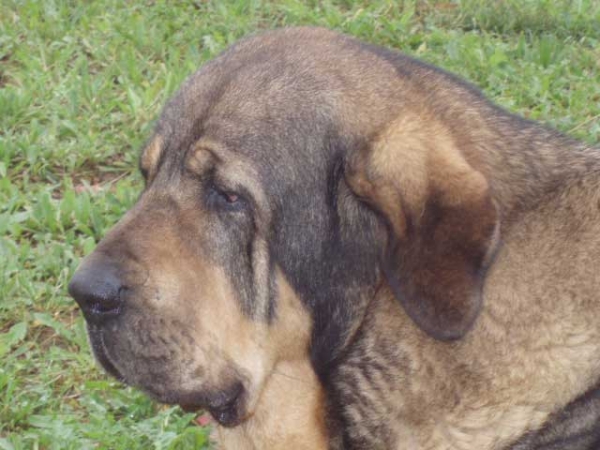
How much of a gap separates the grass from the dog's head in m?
1.21

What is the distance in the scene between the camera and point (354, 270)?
3764mm

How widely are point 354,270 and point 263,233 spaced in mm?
337

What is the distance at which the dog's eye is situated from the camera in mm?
3801

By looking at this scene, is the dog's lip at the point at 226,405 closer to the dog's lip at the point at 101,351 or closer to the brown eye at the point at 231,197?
the dog's lip at the point at 101,351

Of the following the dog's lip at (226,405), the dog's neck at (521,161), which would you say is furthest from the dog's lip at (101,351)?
the dog's neck at (521,161)

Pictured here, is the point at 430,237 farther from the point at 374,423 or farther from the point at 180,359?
the point at 180,359

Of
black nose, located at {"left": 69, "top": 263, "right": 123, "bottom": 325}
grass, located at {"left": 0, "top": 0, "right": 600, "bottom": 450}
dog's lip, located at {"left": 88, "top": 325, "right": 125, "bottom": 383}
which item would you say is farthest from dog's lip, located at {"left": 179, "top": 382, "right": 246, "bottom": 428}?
grass, located at {"left": 0, "top": 0, "right": 600, "bottom": 450}

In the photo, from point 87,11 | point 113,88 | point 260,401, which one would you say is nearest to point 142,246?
point 260,401

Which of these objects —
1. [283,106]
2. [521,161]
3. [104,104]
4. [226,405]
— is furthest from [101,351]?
[104,104]

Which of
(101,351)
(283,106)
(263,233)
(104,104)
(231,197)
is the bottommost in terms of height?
(104,104)

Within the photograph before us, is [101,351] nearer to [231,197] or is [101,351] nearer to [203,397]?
[203,397]

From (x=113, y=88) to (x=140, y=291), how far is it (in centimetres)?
396

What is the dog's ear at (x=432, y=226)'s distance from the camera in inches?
138

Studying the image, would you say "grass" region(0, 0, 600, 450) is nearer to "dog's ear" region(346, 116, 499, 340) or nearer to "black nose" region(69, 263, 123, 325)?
"black nose" region(69, 263, 123, 325)
